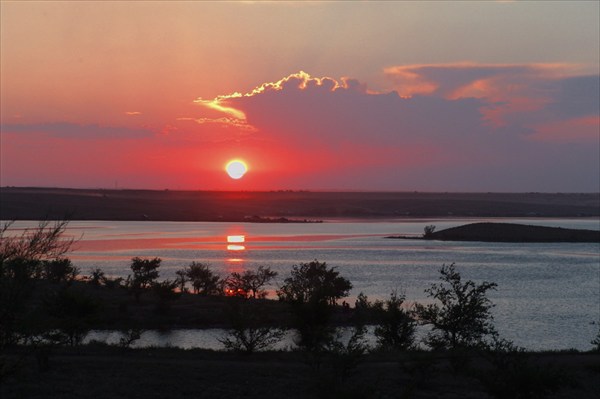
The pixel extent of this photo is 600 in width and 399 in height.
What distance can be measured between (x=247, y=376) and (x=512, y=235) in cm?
10658

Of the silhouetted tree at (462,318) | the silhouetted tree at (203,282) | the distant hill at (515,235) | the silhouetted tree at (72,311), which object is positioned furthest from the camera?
the distant hill at (515,235)

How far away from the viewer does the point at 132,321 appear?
122 feet

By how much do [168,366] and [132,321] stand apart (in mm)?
17332

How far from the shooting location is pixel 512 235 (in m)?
120

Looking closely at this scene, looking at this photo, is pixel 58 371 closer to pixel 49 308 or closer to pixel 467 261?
pixel 49 308

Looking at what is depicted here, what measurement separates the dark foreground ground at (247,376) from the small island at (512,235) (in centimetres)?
9585

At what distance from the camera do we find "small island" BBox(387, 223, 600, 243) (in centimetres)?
11550

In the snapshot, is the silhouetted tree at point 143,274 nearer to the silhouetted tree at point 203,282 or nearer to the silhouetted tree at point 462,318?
the silhouetted tree at point 203,282

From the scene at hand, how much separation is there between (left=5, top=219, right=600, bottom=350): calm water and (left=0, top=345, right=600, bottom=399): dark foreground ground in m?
9.79

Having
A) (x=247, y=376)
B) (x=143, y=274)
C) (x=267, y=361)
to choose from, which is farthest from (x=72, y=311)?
(x=143, y=274)

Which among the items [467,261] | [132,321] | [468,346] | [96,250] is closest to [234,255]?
[96,250]

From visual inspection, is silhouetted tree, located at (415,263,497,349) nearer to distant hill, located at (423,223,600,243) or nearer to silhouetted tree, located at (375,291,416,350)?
silhouetted tree, located at (375,291,416,350)

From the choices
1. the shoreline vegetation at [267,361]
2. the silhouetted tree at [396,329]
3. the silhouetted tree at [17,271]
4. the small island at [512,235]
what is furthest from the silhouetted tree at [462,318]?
the small island at [512,235]

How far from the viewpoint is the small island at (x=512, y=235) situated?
115500 mm
